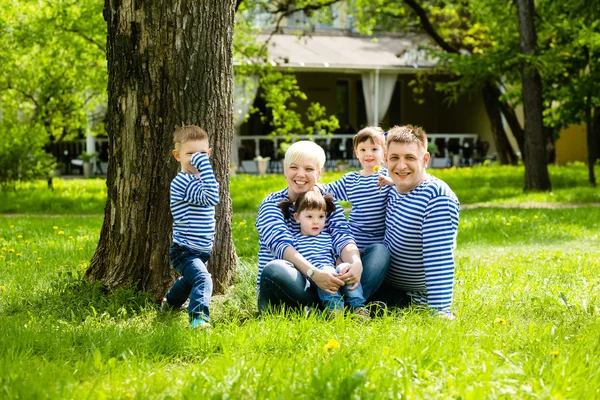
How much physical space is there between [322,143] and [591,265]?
702 inches

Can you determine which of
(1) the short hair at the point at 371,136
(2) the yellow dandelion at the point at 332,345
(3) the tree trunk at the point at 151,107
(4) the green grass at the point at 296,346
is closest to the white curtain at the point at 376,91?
(4) the green grass at the point at 296,346

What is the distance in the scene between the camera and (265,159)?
2305 centimetres

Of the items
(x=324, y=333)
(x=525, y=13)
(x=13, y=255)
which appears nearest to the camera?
(x=324, y=333)

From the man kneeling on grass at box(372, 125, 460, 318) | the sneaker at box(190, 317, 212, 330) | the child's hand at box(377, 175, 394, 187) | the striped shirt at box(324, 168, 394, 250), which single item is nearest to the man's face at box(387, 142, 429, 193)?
the man kneeling on grass at box(372, 125, 460, 318)

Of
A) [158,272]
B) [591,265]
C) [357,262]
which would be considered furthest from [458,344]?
[591,265]

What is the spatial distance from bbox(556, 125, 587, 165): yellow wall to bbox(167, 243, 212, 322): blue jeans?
2344cm

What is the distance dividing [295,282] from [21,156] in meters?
12.5

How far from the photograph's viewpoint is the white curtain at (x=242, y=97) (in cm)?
1700

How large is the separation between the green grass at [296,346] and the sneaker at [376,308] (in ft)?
0.53

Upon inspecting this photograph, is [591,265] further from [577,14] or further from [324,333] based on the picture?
[577,14]

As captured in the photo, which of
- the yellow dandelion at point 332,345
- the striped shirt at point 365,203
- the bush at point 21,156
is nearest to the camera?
the yellow dandelion at point 332,345

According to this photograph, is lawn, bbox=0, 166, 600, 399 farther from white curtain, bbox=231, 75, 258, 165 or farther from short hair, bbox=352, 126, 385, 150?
white curtain, bbox=231, 75, 258, 165

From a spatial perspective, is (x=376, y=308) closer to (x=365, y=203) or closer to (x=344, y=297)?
(x=344, y=297)

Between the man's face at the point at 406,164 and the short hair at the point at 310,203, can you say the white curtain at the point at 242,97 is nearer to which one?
the short hair at the point at 310,203
